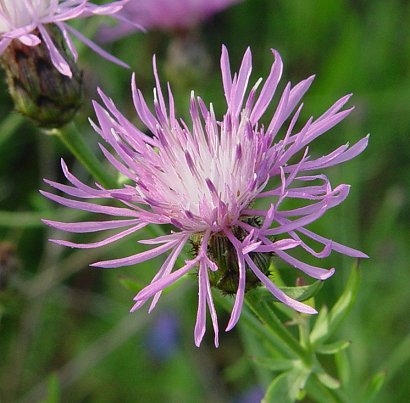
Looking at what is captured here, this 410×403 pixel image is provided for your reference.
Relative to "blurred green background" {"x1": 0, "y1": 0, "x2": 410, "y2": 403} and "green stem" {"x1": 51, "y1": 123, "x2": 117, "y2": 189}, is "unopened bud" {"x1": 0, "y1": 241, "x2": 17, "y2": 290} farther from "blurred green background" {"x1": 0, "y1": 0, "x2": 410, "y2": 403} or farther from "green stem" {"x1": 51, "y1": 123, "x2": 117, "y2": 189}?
"green stem" {"x1": 51, "y1": 123, "x2": 117, "y2": 189}

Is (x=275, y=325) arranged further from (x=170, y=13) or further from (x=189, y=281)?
(x=170, y=13)

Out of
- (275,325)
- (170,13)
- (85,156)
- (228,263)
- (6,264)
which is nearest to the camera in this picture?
(228,263)

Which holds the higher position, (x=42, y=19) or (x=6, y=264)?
(x=42, y=19)

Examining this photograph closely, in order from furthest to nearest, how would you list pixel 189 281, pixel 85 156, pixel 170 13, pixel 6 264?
pixel 170 13 → pixel 189 281 → pixel 6 264 → pixel 85 156

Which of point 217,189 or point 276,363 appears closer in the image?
point 217,189

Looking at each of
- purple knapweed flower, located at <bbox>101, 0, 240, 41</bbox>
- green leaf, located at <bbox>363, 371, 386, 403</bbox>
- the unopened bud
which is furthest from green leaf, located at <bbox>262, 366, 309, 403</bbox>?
purple knapweed flower, located at <bbox>101, 0, 240, 41</bbox>

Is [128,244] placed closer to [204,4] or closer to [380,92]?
[204,4]

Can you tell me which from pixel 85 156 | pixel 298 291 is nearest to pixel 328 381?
pixel 298 291
